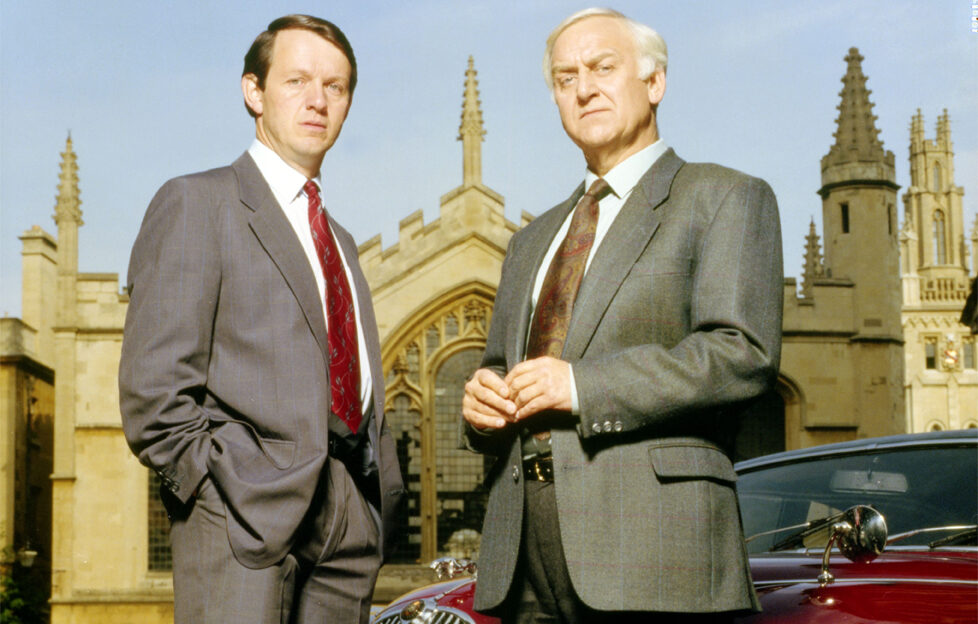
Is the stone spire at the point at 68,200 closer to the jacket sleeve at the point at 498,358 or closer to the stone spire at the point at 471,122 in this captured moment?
the stone spire at the point at 471,122

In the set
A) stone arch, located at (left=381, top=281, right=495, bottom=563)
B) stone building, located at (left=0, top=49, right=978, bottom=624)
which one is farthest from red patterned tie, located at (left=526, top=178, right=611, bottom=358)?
stone arch, located at (left=381, top=281, right=495, bottom=563)

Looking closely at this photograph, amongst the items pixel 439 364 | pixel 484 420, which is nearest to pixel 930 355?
pixel 439 364

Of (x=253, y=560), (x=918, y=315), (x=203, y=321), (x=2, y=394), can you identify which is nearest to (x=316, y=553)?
(x=253, y=560)

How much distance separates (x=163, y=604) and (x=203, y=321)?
19.0m

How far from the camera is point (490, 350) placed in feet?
8.87

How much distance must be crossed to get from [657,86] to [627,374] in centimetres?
68

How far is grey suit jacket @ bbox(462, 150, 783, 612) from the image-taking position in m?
2.18

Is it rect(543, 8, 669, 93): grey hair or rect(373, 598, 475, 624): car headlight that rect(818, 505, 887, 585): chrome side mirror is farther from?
rect(543, 8, 669, 93): grey hair

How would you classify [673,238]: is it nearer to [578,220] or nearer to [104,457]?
[578,220]

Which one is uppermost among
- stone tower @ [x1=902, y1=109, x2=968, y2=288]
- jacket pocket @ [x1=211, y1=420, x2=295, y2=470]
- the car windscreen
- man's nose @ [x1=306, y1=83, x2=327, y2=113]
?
stone tower @ [x1=902, y1=109, x2=968, y2=288]

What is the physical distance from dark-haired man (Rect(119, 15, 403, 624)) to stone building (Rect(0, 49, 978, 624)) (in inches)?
668

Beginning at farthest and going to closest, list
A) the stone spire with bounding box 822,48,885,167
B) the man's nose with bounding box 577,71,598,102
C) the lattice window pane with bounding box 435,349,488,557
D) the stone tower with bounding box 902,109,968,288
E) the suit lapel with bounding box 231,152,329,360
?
the stone tower with bounding box 902,109,968,288, the stone spire with bounding box 822,48,885,167, the lattice window pane with bounding box 435,349,488,557, the suit lapel with bounding box 231,152,329,360, the man's nose with bounding box 577,71,598,102

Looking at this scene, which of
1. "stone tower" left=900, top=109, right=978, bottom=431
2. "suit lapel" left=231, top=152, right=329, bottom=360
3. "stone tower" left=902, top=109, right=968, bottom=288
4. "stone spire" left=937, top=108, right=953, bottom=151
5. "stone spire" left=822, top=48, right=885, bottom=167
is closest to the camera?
"suit lapel" left=231, top=152, right=329, bottom=360

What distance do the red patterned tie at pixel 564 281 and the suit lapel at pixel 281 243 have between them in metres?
0.47
